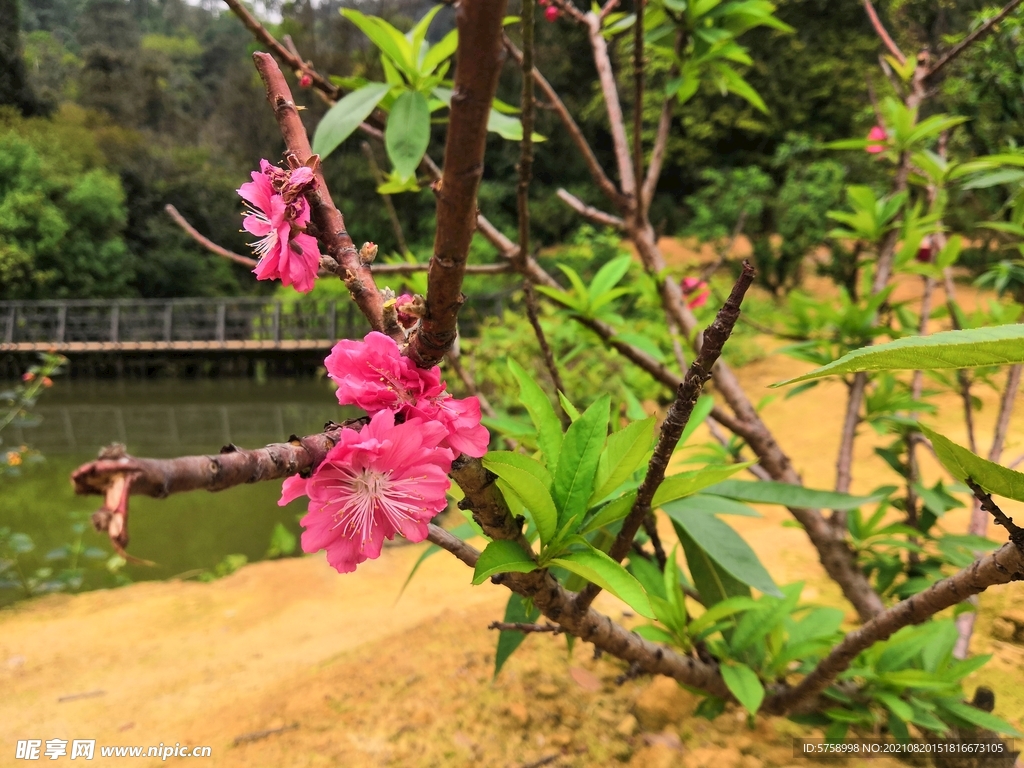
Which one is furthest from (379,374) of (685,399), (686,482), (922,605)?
(922,605)

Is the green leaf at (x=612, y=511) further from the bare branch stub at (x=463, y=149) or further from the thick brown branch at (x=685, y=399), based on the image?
the bare branch stub at (x=463, y=149)

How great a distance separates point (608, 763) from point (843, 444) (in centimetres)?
65

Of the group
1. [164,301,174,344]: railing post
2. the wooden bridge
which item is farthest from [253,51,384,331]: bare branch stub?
[164,301,174,344]: railing post

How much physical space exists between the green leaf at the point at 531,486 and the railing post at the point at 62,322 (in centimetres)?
843

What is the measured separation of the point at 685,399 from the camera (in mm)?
297

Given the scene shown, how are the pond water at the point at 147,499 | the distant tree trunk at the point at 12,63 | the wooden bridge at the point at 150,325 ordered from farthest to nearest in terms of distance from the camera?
the distant tree trunk at the point at 12,63 < the wooden bridge at the point at 150,325 < the pond water at the point at 147,499

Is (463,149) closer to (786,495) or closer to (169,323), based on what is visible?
(786,495)

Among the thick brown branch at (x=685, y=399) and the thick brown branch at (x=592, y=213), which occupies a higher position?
the thick brown branch at (x=592, y=213)

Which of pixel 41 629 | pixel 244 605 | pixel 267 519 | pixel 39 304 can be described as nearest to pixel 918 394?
pixel 244 605

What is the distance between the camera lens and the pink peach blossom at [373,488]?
0.27m

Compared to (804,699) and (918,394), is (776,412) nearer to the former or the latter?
(918,394)

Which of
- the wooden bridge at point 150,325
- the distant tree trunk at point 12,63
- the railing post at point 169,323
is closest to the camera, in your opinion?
the wooden bridge at point 150,325

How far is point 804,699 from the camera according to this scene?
2.09ft

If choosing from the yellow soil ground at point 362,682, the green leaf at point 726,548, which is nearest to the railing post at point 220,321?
the yellow soil ground at point 362,682
